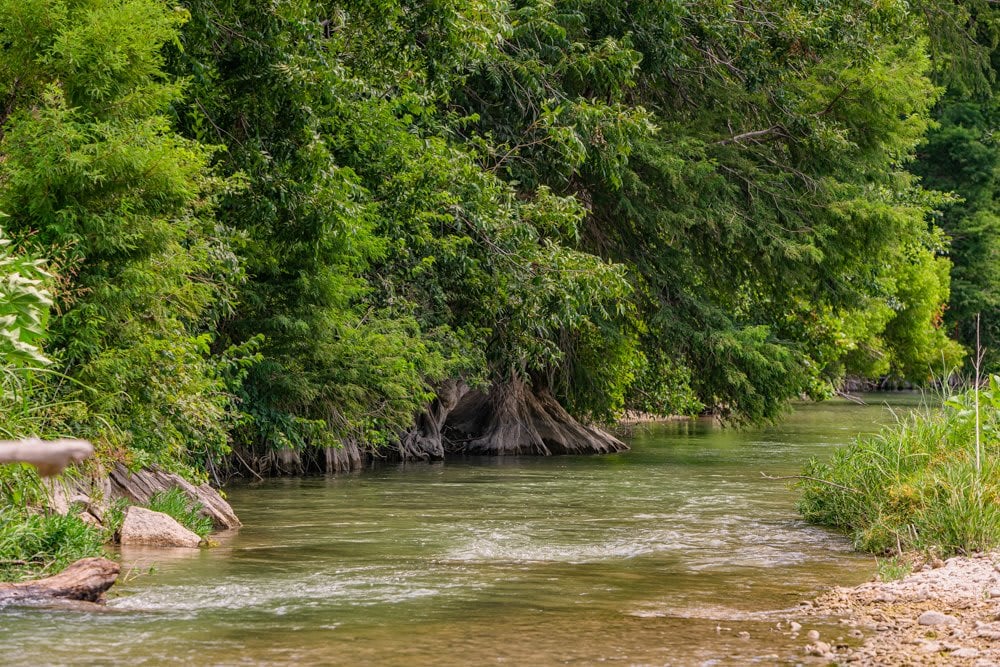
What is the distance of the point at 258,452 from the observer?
1961cm

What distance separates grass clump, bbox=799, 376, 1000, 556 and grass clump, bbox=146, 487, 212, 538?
223 inches

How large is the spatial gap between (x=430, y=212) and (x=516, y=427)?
8.60m

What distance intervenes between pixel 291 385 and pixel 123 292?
556 centimetres

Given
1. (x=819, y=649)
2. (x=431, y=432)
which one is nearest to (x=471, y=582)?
(x=819, y=649)

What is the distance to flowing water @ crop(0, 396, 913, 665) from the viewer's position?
749 cm

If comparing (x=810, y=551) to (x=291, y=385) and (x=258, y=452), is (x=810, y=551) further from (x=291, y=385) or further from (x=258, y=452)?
(x=258, y=452)

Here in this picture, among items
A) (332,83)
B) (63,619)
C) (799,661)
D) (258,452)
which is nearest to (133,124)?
(332,83)

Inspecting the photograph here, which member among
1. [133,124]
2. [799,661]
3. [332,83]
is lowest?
[799,661]

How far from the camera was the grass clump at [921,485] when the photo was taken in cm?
1077

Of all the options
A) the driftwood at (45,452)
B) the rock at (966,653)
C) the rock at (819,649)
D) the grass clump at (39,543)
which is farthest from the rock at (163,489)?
the driftwood at (45,452)

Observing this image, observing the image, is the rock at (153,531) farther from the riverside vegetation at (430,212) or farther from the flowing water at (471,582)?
the riverside vegetation at (430,212)

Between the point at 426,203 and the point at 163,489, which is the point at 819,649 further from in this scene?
the point at 426,203

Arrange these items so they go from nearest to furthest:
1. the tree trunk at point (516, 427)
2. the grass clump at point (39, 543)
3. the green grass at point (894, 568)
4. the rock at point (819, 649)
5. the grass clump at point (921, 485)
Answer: the rock at point (819, 649), the grass clump at point (39, 543), the green grass at point (894, 568), the grass clump at point (921, 485), the tree trunk at point (516, 427)

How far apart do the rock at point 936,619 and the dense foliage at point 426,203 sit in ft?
18.6
